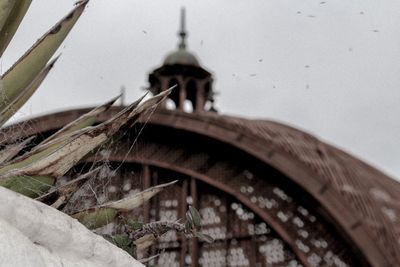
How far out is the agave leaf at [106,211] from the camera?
2680 millimetres

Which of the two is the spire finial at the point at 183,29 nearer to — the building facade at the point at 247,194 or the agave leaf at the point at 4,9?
the building facade at the point at 247,194

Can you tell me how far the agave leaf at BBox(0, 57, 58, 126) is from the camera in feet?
8.98

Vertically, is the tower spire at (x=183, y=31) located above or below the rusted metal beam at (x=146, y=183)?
above

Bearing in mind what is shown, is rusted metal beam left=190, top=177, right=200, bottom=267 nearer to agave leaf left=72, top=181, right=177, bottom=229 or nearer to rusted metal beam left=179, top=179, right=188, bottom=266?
rusted metal beam left=179, top=179, right=188, bottom=266

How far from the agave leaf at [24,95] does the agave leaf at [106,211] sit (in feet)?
1.33

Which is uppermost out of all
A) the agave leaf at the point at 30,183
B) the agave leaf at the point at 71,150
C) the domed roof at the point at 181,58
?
the domed roof at the point at 181,58

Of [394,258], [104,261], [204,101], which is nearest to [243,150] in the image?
[394,258]

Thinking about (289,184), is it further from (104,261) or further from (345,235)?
(104,261)

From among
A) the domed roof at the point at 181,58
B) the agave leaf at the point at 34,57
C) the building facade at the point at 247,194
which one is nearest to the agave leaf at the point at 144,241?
the agave leaf at the point at 34,57

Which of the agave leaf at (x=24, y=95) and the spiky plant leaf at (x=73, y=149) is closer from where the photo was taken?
the spiky plant leaf at (x=73, y=149)

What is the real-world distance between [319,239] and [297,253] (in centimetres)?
24

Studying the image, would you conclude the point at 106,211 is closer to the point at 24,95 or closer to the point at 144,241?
the point at 144,241

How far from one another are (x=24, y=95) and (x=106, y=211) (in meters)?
0.54

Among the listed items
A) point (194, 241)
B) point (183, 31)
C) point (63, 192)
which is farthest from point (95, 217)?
point (183, 31)
